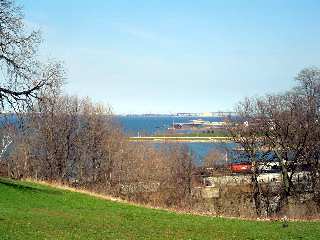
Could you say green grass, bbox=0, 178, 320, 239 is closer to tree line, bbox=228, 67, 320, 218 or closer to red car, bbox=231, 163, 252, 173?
tree line, bbox=228, 67, 320, 218

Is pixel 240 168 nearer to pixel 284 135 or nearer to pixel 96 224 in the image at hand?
pixel 284 135

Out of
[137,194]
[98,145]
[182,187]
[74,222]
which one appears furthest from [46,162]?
[74,222]

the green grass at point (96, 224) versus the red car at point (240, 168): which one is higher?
the green grass at point (96, 224)

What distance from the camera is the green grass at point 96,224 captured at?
11.2 metres

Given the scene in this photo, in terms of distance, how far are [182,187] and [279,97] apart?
1285 centimetres

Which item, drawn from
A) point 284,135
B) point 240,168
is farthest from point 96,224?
point 240,168

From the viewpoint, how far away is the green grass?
1121 cm

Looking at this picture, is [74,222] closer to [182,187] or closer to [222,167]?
[182,187]

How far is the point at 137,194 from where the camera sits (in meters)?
36.7

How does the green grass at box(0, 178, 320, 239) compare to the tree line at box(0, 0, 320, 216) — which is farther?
the tree line at box(0, 0, 320, 216)

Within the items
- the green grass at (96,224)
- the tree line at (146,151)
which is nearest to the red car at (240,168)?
the tree line at (146,151)

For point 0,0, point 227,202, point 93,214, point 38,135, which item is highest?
point 0,0

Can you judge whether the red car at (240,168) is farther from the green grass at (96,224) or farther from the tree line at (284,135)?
the green grass at (96,224)

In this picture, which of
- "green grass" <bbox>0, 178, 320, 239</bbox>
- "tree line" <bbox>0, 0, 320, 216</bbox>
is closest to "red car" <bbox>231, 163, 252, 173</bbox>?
"tree line" <bbox>0, 0, 320, 216</bbox>
